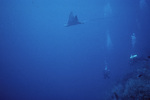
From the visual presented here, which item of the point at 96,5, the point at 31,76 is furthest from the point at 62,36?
the point at 31,76

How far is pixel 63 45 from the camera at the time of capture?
75.8 meters

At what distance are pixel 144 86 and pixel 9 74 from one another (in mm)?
53251

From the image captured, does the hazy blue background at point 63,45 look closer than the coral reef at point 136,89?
No

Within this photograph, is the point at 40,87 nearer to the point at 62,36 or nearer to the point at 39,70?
the point at 39,70

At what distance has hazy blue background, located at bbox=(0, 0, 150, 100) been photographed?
34.8 metres

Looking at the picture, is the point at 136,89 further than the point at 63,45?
No

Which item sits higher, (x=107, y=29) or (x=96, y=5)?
(x=96, y=5)

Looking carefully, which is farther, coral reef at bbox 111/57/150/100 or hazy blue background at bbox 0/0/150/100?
hazy blue background at bbox 0/0/150/100

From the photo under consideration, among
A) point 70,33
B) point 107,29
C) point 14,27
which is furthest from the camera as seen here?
point 14,27

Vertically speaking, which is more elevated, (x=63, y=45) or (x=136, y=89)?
(x=136, y=89)

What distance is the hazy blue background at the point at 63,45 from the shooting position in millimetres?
34763

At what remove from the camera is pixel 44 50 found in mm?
79750

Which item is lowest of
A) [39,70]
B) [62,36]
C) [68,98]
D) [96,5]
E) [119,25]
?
[39,70]

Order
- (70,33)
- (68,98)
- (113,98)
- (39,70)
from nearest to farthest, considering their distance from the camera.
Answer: (113,98) < (68,98) < (39,70) < (70,33)
